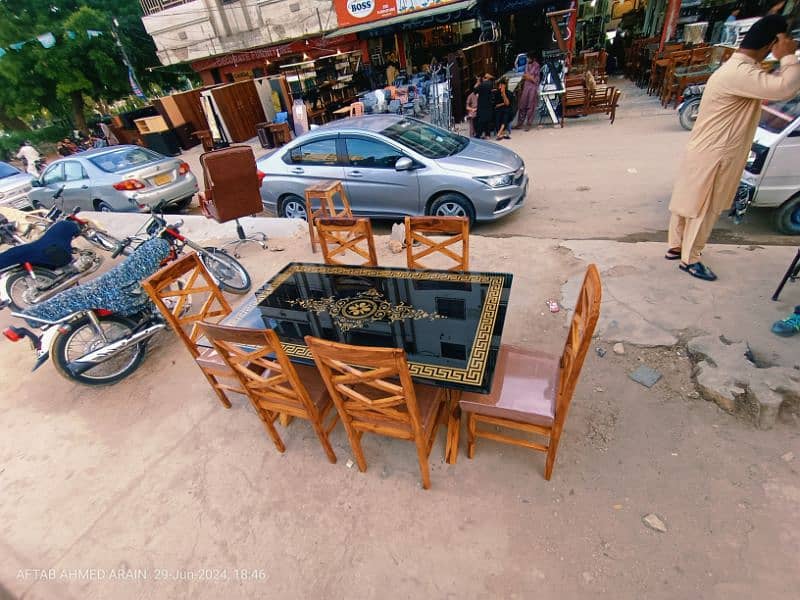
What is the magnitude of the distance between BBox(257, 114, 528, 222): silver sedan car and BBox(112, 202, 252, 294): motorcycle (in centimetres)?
191

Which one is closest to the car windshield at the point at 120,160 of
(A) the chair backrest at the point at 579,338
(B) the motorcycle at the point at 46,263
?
(B) the motorcycle at the point at 46,263

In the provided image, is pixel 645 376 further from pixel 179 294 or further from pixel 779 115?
pixel 779 115

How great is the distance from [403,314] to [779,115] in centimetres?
484

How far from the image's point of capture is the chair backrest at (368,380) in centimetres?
161

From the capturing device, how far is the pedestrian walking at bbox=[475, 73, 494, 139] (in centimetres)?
874

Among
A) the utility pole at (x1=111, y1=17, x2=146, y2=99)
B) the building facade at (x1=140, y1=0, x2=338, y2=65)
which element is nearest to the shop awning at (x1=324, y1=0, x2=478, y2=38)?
the building facade at (x1=140, y1=0, x2=338, y2=65)

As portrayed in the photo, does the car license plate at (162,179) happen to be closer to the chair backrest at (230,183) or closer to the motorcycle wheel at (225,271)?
the chair backrest at (230,183)

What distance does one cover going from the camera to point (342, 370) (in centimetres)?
178

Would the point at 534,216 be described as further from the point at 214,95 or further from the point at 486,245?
the point at 214,95

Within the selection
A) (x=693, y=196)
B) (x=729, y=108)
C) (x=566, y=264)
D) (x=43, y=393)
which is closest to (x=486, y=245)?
(x=566, y=264)

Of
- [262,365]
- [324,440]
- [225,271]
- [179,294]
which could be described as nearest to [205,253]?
[225,271]

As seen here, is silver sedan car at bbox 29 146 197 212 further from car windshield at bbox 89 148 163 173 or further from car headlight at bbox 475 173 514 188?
car headlight at bbox 475 173 514 188

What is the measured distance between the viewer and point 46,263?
4715 mm

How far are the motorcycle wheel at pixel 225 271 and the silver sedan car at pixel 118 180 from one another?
307 centimetres
